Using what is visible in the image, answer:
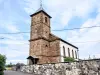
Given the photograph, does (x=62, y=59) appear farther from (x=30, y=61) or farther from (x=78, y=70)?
(x=78, y=70)

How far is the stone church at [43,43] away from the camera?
104 ft

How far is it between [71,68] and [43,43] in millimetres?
17777

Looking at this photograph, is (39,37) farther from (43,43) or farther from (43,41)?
(43,43)

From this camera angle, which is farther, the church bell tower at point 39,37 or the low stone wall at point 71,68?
the church bell tower at point 39,37

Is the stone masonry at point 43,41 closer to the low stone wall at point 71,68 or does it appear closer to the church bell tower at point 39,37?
the church bell tower at point 39,37

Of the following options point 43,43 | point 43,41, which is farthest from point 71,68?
point 43,41

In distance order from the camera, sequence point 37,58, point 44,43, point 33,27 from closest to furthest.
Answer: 1. point 37,58
2. point 44,43
3. point 33,27

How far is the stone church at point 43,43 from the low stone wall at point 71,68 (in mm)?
12281

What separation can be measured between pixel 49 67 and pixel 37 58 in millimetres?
13934

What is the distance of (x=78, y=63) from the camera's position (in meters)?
14.9

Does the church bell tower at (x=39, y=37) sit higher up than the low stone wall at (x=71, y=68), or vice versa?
the church bell tower at (x=39, y=37)

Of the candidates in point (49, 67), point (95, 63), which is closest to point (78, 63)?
point (95, 63)

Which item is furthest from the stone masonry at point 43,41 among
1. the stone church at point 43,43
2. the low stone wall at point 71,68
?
the low stone wall at point 71,68

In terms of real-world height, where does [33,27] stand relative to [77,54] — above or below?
above
